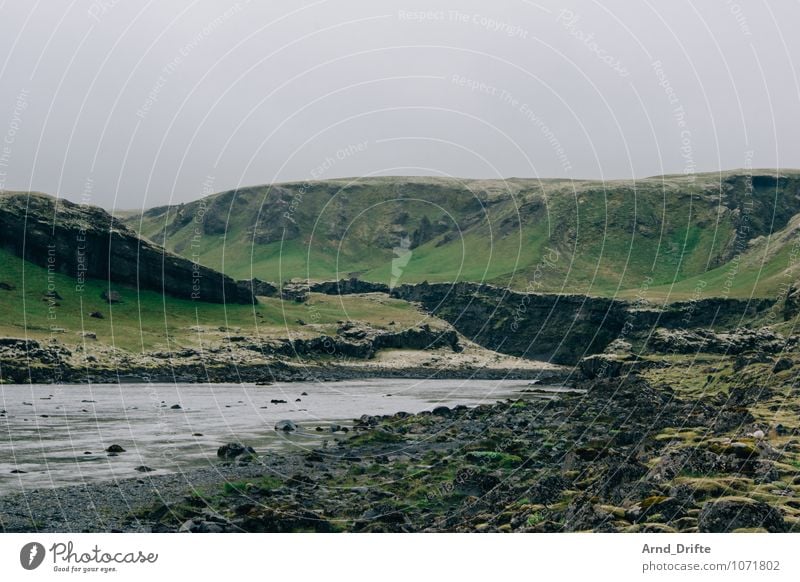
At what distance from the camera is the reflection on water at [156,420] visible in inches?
1547

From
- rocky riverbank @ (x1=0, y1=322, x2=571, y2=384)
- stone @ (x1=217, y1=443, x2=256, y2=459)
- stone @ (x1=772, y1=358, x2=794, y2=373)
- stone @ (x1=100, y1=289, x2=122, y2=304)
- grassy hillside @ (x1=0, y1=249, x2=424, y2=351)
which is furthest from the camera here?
stone @ (x1=100, y1=289, x2=122, y2=304)

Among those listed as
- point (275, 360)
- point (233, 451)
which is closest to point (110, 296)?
point (275, 360)

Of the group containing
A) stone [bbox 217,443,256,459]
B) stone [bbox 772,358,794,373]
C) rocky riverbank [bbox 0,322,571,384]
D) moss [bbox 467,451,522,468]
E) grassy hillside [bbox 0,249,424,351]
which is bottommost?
rocky riverbank [bbox 0,322,571,384]

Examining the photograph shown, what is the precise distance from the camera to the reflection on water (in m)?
39.3

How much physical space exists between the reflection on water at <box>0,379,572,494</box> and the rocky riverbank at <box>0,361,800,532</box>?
3925 millimetres

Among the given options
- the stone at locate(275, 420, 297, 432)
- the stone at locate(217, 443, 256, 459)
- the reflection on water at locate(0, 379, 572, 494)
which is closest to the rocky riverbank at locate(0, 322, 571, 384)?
the reflection on water at locate(0, 379, 572, 494)

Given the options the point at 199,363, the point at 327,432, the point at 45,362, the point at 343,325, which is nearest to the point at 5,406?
the point at 327,432

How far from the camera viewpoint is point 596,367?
5182 inches

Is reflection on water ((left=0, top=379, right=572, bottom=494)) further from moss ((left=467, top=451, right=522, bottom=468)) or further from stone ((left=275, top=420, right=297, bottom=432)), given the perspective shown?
moss ((left=467, top=451, right=522, bottom=468))

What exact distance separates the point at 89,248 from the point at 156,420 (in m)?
108

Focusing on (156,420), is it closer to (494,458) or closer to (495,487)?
(494,458)

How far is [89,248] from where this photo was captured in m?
158

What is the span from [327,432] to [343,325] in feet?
411

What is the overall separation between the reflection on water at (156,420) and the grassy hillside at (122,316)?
31.9 metres
